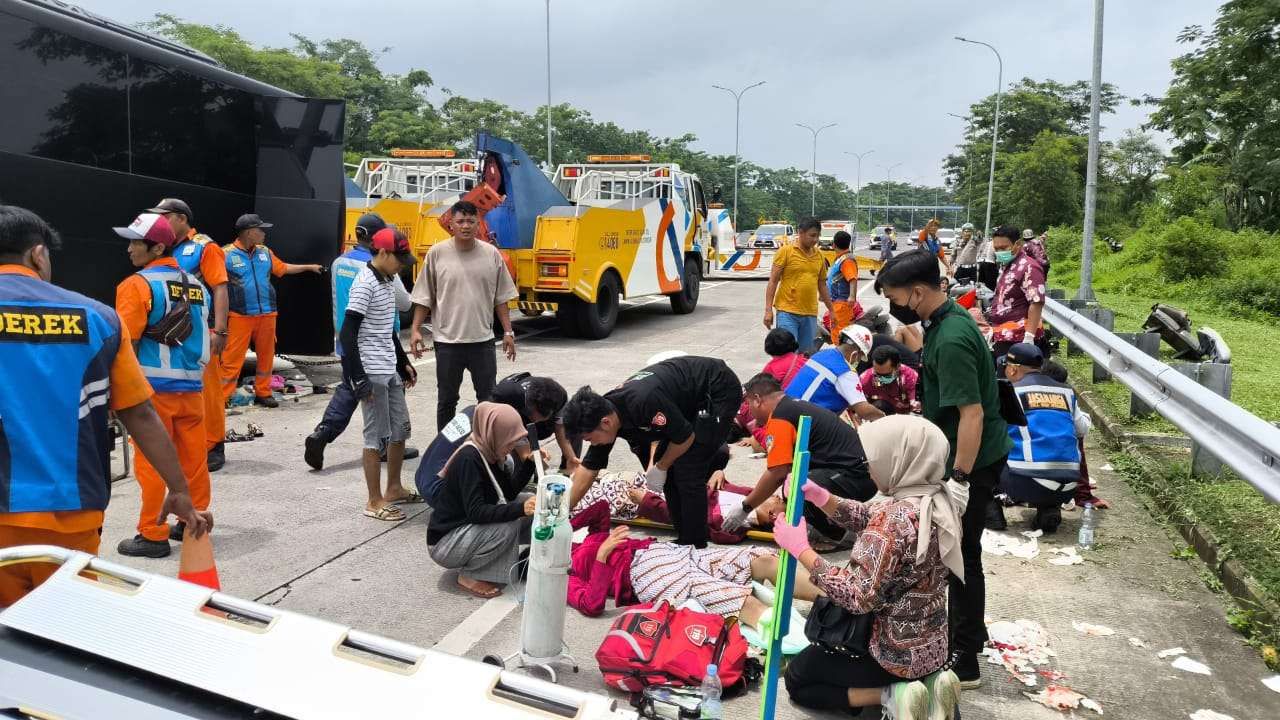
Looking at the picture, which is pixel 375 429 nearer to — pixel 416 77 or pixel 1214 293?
pixel 1214 293

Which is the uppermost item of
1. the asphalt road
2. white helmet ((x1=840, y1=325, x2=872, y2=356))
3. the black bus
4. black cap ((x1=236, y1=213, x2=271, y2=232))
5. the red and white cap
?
the black bus

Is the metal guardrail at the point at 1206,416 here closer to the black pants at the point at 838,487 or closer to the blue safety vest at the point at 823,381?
the black pants at the point at 838,487

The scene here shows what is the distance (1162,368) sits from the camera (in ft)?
21.0

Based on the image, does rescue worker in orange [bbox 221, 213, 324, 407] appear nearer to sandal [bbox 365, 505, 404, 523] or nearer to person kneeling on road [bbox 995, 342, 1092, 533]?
sandal [bbox 365, 505, 404, 523]

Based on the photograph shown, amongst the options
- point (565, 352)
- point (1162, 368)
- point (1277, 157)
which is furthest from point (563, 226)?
point (1277, 157)

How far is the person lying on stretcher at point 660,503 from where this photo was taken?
18.1 feet

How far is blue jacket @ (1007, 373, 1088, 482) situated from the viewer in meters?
5.77

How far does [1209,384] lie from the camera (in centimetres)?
652

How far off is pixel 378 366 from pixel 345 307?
764 mm

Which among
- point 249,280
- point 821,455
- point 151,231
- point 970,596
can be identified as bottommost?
point 970,596

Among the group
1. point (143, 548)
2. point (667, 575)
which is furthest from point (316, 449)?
point (667, 575)

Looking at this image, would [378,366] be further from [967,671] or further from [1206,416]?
[1206,416]

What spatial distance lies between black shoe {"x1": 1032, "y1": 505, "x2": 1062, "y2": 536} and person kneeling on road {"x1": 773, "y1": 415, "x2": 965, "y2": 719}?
2.78 m

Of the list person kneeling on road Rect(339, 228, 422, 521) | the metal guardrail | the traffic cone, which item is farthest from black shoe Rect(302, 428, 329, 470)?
the metal guardrail
